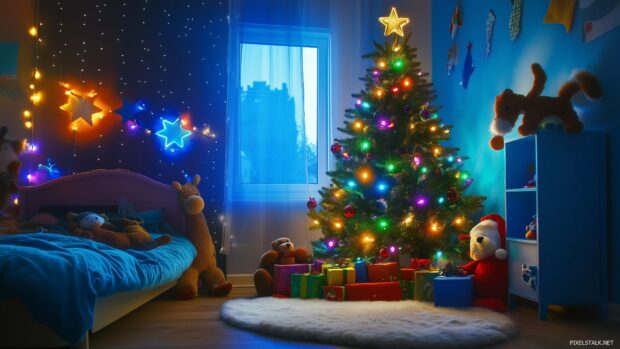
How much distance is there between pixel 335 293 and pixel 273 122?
1561mm

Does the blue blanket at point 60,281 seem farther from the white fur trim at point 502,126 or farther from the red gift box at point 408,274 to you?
the white fur trim at point 502,126

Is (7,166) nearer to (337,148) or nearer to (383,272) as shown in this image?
(337,148)

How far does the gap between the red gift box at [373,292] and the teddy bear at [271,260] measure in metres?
0.58

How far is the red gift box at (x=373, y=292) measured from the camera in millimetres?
3064

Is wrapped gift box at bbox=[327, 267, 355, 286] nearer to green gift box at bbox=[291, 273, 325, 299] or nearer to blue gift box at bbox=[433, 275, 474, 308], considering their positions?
green gift box at bbox=[291, 273, 325, 299]

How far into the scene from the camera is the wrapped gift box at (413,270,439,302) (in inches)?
118

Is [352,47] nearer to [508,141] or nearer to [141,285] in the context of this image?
[508,141]

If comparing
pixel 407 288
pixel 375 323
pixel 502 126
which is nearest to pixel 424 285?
pixel 407 288

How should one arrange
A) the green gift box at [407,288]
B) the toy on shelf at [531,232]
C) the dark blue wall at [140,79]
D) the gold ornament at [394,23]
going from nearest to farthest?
the toy on shelf at [531,232] → the green gift box at [407,288] → the gold ornament at [394,23] → the dark blue wall at [140,79]

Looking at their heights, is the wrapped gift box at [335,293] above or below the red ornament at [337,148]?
below

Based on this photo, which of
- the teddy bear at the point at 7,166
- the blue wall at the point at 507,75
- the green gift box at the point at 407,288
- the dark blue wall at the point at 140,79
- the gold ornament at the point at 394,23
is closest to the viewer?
the blue wall at the point at 507,75

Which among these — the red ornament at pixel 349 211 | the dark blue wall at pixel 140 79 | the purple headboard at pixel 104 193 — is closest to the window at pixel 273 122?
the dark blue wall at pixel 140 79

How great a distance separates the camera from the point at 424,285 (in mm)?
3012

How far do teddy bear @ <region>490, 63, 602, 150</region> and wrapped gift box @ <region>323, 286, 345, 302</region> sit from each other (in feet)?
4.24
